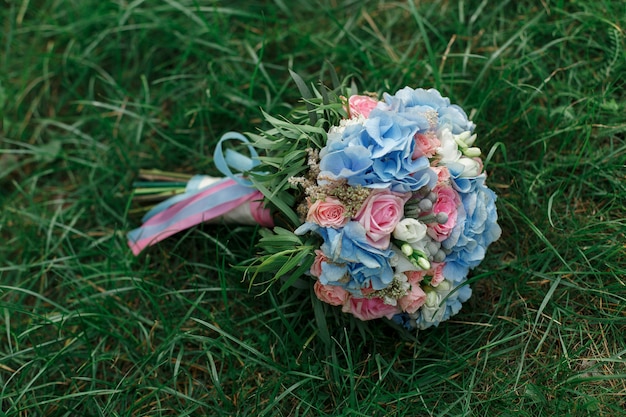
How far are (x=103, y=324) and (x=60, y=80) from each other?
1.05m

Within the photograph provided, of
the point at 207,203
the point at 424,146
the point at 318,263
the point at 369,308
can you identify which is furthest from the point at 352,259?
the point at 207,203

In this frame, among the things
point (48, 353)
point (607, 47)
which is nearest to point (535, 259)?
point (607, 47)

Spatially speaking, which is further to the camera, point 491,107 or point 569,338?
point 491,107

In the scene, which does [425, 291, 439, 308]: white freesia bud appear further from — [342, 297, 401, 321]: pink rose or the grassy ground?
the grassy ground

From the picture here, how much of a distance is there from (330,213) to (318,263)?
147 millimetres

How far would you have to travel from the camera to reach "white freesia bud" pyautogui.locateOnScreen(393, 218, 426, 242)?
1446 mm

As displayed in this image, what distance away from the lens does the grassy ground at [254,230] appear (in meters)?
1.74

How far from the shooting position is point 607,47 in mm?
2059

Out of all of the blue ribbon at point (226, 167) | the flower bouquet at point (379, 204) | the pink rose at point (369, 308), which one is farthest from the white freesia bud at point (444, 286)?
the blue ribbon at point (226, 167)

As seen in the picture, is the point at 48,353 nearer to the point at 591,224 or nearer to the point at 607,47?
the point at 591,224

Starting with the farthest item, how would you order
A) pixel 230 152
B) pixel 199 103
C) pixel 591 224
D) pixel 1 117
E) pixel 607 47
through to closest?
pixel 1 117 → pixel 199 103 → pixel 607 47 → pixel 230 152 → pixel 591 224

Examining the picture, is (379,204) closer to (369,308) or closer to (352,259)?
(352,259)

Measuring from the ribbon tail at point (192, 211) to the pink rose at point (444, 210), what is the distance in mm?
577

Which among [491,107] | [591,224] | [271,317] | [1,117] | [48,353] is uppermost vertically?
[491,107]
